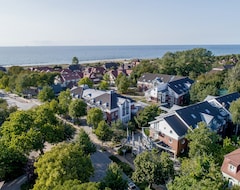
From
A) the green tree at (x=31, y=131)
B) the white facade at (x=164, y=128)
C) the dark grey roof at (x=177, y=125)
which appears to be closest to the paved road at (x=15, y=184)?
the green tree at (x=31, y=131)

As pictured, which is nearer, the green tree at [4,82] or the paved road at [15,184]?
the paved road at [15,184]

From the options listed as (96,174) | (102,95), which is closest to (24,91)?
(102,95)

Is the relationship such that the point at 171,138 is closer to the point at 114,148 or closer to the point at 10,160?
the point at 114,148

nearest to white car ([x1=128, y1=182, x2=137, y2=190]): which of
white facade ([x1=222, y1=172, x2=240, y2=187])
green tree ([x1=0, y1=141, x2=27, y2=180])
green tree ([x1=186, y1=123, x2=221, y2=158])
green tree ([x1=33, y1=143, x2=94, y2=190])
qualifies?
green tree ([x1=33, y1=143, x2=94, y2=190])

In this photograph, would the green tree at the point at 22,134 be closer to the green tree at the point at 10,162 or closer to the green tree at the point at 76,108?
the green tree at the point at 10,162

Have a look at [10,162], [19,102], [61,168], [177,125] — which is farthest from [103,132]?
[19,102]
